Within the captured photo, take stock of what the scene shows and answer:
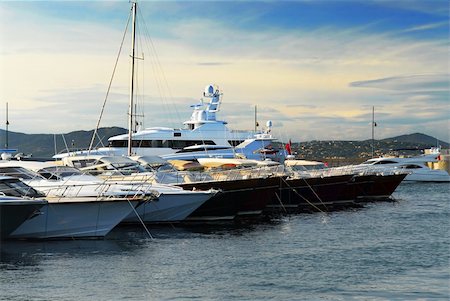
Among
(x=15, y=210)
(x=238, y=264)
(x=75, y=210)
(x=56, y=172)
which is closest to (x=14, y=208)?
(x=15, y=210)

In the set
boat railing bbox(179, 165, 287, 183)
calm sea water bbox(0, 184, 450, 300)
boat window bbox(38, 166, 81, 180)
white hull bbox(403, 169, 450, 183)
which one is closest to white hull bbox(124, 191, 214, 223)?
calm sea water bbox(0, 184, 450, 300)

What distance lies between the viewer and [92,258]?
20.7 meters

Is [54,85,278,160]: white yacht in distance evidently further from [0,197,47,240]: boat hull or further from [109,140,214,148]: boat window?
[0,197,47,240]: boat hull

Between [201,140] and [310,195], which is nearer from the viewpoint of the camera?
[310,195]

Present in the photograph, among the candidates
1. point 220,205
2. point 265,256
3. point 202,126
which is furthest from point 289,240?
point 202,126

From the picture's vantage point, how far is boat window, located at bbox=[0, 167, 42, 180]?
1005 inches

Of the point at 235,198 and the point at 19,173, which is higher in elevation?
the point at 19,173

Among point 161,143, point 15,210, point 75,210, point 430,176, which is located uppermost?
point 161,143

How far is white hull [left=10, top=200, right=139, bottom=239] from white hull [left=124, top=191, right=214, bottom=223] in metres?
3.75

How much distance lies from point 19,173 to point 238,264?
33.0ft

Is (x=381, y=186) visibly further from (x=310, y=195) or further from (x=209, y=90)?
(x=209, y=90)

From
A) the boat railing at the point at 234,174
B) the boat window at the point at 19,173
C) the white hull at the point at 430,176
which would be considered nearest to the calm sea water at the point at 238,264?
the boat window at the point at 19,173

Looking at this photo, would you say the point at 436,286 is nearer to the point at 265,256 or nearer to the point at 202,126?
the point at 265,256

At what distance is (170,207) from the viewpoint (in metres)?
28.5
